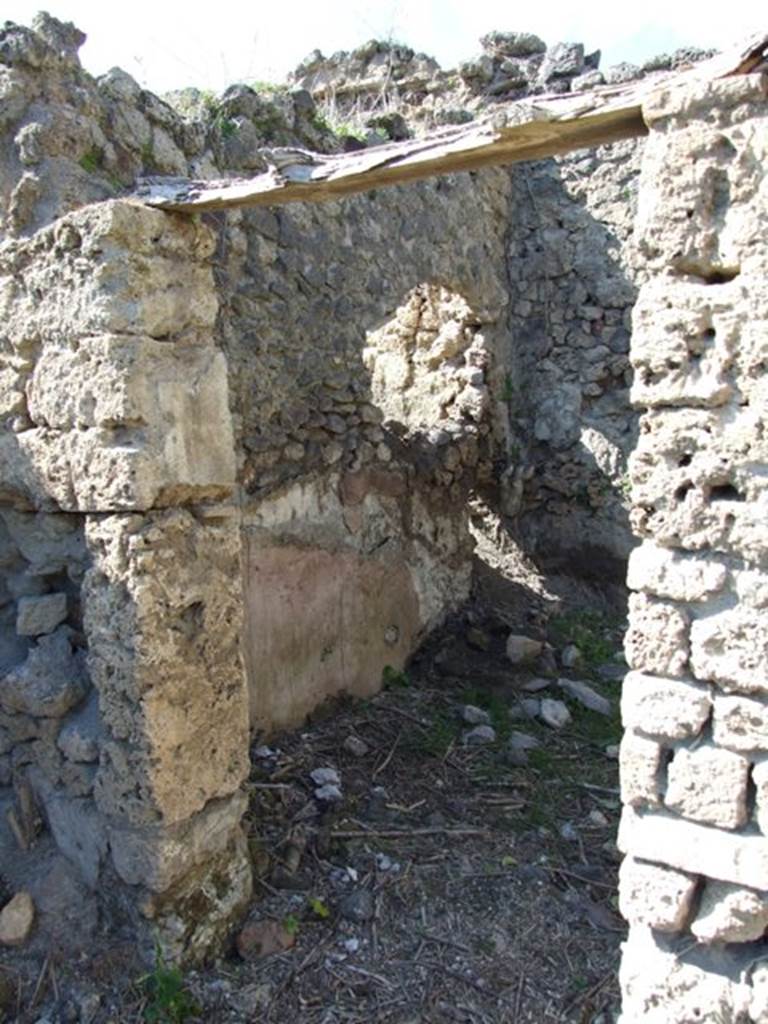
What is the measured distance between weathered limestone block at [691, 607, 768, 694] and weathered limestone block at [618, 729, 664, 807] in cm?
22

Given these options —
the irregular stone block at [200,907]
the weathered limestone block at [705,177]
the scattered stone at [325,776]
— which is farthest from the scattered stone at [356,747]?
the weathered limestone block at [705,177]

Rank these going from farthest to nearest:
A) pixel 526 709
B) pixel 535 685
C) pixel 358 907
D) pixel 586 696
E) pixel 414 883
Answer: pixel 535 685 < pixel 586 696 < pixel 526 709 < pixel 414 883 < pixel 358 907

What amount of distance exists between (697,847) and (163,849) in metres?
1.78

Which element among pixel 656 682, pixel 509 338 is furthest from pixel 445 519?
pixel 656 682

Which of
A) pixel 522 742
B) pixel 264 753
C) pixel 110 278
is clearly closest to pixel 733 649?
pixel 110 278

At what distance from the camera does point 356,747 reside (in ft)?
15.7

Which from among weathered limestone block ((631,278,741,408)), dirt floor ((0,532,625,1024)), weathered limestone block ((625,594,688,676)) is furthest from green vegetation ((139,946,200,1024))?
weathered limestone block ((631,278,741,408))

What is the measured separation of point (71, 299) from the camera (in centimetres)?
313

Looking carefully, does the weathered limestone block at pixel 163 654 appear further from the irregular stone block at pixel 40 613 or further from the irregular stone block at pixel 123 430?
the irregular stone block at pixel 40 613

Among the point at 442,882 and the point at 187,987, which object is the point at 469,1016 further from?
the point at 187,987

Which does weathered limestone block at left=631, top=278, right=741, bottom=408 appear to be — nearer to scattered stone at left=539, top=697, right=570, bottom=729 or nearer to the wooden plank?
the wooden plank

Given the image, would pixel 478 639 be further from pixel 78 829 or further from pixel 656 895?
pixel 656 895

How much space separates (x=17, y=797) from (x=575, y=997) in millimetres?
2077

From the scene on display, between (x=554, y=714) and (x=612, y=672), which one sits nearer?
(x=554, y=714)
